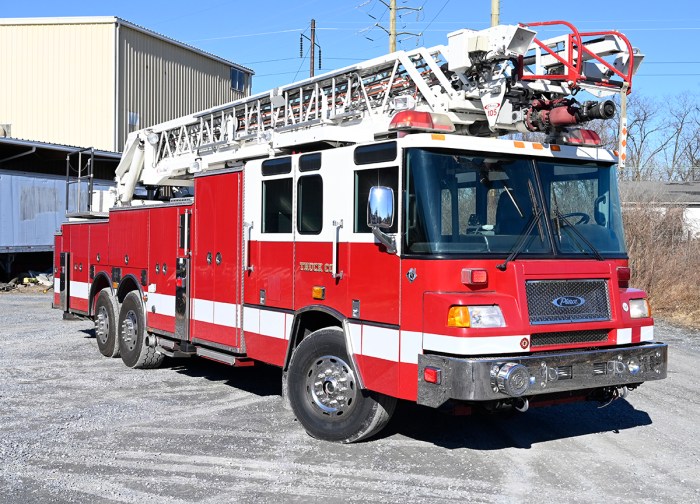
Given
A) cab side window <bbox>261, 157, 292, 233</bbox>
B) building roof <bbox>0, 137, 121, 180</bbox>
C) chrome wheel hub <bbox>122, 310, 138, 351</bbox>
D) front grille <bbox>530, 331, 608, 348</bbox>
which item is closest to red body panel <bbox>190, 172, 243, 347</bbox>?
cab side window <bbox>261, 157, 292, 233</bbox>

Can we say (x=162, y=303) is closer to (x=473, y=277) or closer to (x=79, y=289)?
(x=79, y=289)

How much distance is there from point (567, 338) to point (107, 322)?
24.2 ft

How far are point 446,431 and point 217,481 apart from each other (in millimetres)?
2444

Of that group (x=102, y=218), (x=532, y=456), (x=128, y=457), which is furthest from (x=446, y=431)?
(x=102, y=218)

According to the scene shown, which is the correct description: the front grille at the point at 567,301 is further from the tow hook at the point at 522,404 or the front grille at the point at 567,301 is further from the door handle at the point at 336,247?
the door handle at the point at 336,247

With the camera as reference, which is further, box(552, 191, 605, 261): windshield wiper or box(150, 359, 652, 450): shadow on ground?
box(150, 359, 652, 450): shadow on ground

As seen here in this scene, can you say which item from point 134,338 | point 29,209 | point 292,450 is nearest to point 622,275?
point 292,450

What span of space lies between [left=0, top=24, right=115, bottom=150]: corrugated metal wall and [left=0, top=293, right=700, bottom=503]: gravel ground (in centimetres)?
2404

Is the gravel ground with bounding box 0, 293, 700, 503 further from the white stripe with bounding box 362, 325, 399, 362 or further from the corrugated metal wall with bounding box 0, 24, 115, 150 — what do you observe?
the corrugated metal wall with bounding box 0, 24, 115, 150

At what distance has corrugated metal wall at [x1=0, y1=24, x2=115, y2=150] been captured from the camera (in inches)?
1270

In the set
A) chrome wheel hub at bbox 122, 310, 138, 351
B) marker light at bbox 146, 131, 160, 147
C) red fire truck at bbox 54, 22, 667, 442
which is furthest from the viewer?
marker light at bbox 146, 131, 160, 147

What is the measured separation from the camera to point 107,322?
11.6 m

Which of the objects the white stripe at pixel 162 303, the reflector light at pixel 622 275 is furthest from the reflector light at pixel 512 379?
the white stripe at pixel 162 303

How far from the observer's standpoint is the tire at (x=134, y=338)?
10.6m
